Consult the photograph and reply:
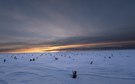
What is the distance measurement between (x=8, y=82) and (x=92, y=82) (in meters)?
5.16

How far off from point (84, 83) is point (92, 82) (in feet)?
1.77

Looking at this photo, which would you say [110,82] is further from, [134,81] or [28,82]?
[28,82]

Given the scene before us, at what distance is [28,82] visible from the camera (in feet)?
24.9

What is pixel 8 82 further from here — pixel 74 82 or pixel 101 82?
pixel 101 82

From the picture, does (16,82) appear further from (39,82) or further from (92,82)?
(92,82)

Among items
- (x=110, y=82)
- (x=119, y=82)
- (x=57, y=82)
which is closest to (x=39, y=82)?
(x=57, y=82)

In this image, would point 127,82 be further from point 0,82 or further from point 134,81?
point 0,82

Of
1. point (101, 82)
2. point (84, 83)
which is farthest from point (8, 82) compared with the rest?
point (101, 82)

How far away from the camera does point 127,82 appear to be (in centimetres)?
738

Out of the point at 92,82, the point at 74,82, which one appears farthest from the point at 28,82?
the point at 92,82

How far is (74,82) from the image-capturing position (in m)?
7.66

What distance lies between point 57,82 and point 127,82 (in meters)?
4.22

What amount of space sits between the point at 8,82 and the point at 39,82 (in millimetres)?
1891

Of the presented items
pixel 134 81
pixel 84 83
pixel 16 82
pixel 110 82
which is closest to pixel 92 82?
pixel 84 83
